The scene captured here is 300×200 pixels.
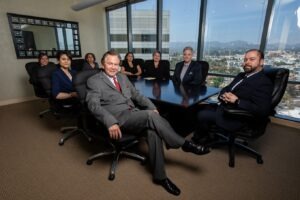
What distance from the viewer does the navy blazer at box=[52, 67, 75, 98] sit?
7.22 feet

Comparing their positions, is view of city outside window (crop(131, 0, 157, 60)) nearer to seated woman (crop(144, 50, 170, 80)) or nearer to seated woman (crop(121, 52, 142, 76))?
seated woman (crop(121, 52, 142, 76))

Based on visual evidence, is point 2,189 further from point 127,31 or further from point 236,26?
point 127,31

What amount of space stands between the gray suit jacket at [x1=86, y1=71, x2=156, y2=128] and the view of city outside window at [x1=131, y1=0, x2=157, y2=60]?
125 inches

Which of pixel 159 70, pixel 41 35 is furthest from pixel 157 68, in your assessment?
pixel 41 35

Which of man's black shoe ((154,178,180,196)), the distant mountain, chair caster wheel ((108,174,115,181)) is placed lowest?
chair caster wheel ((108,174,115,181))

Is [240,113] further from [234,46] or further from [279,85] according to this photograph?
[234,46]

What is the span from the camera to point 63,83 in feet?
7.58

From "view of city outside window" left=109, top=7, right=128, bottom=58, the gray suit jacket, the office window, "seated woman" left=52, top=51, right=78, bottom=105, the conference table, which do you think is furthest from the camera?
"view of city outside window" left=109, top=7, right=128, bottom=58

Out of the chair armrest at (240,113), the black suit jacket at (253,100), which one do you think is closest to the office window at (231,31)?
the black suit jacket at (253,100)

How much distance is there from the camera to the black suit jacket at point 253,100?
1641 millimetres

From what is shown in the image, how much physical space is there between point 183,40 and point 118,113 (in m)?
3.06

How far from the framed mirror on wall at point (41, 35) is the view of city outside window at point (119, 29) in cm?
115

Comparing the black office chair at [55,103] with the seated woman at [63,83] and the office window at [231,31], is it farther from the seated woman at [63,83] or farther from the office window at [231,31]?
the office window at [231,31]

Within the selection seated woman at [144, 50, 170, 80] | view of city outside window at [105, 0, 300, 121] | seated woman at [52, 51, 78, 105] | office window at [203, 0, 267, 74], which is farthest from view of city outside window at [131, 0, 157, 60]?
seated woman at [52, 51, 78, 105]
